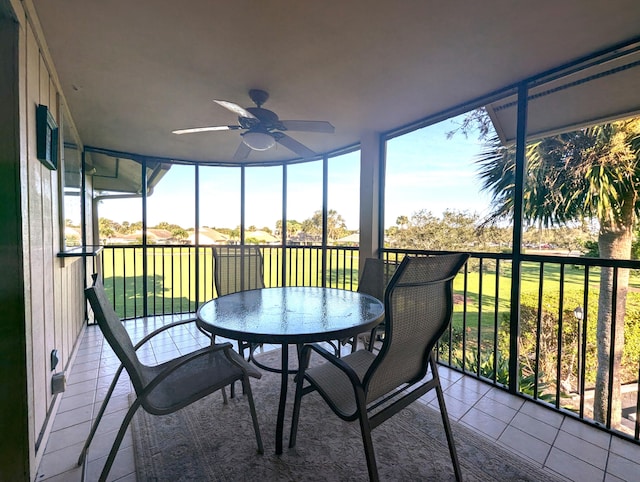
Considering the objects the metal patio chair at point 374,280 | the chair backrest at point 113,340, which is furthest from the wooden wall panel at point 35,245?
the metal patio chair at point 374,280

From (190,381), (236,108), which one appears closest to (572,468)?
(190,381)

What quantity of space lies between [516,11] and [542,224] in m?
1.85

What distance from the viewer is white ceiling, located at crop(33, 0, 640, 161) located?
1.54 m

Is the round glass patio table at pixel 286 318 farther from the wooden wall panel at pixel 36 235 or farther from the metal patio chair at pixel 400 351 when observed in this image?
the wooden wall panel at pixel 36 235

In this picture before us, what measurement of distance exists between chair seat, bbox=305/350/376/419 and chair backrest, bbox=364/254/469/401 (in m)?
0.11

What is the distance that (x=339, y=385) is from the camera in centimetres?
135

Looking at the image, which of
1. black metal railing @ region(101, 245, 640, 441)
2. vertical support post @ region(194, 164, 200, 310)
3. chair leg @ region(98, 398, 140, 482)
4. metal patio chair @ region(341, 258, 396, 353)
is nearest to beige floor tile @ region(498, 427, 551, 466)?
black metal railing @ region(101, 245, 640, 441)

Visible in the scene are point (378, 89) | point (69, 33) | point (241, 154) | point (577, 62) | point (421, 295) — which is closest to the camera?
point (421, 295)

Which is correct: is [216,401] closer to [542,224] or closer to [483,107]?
[542,224]

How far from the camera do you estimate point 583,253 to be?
2.63 meters

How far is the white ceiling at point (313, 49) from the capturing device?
1544 mm

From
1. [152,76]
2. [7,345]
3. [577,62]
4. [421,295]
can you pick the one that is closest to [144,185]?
[152,76]

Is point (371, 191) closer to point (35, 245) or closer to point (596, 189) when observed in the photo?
point (596, 189)

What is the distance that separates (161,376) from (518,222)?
8.59 ft
